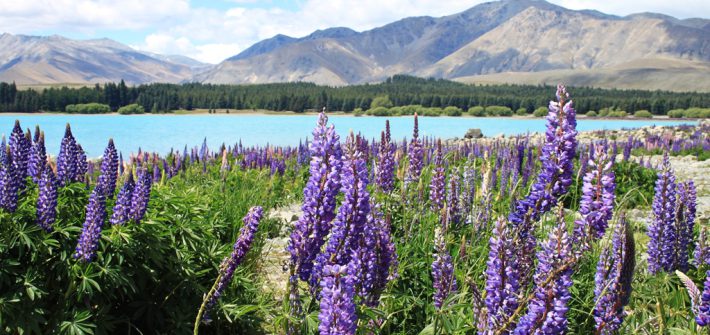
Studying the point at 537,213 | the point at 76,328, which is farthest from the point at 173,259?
the point at 537,213

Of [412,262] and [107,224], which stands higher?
[107,224]

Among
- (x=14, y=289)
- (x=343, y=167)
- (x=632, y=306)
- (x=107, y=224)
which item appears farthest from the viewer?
(x=632, y=306)

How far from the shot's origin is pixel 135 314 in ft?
15.6

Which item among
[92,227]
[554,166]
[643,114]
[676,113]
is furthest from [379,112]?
[554,166]

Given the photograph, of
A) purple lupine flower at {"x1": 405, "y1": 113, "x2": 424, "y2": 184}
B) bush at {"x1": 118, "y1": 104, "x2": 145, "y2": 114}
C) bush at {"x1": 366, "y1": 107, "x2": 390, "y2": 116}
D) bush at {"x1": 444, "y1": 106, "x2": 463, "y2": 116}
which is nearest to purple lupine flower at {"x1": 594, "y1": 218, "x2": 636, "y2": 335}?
purple lupine flower at {"x1": 405, "y1": 113, "x2": 424, "y2": 184}

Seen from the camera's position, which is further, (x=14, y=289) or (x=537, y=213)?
(x=14, y=289)

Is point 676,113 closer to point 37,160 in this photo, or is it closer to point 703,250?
point 703,250

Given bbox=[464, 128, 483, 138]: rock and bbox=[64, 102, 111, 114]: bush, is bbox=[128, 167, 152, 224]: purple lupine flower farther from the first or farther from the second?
bbox=[64, 102, 111, 114]: bush

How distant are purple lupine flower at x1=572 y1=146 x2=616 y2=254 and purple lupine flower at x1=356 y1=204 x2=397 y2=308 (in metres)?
1.15

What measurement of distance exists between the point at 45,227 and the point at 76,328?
2.47ft

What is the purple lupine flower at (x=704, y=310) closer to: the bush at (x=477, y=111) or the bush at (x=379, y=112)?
→ the bush at (x=379, y=112)

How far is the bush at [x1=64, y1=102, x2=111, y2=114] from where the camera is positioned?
110m

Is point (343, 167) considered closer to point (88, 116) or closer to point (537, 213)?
point (537, 213)

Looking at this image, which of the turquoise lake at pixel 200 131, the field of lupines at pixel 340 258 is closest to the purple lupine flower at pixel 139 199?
the field of lupines at pixel 340 258
